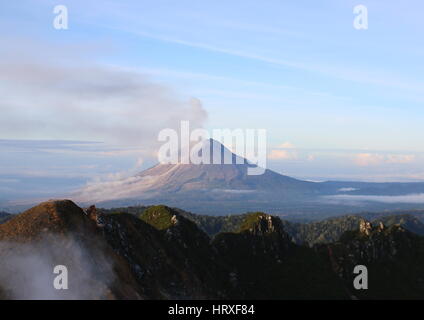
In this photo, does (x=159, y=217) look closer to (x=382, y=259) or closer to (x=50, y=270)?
(x=50, y=270)

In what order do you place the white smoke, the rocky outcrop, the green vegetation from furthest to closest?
the rocky outcrop → the green vegetation → the white smoke

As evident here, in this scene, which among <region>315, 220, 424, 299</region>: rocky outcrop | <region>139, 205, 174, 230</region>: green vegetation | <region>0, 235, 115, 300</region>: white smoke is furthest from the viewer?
<region>315, 220, 424, 299</region>: rocky outcrop

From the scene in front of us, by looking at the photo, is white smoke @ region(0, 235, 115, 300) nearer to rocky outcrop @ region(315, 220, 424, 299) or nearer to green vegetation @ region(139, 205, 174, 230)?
green vegetation @ region(139, 205, 174, 230)

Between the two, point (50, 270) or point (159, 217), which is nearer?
point (50, 270)

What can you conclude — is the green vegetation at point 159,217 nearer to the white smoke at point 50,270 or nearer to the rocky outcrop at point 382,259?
the white smoke at point 50,270

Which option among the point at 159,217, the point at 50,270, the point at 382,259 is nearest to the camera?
the point at 50,270

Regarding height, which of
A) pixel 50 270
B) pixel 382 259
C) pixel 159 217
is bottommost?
pixel 382 259

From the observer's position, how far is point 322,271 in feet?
476

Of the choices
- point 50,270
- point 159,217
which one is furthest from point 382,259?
point 50,270

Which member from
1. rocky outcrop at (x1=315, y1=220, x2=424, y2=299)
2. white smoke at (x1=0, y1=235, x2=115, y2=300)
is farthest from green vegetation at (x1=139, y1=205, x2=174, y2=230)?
rocky outcrop at (x1=315, y1=220, x2=424, y2=299)

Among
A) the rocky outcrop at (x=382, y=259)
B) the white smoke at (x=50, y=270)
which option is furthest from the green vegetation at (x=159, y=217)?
the rocky outcrop at (x=382, y=259)

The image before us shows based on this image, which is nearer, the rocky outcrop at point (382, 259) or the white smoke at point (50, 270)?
the white smoke at point (50, 270)
